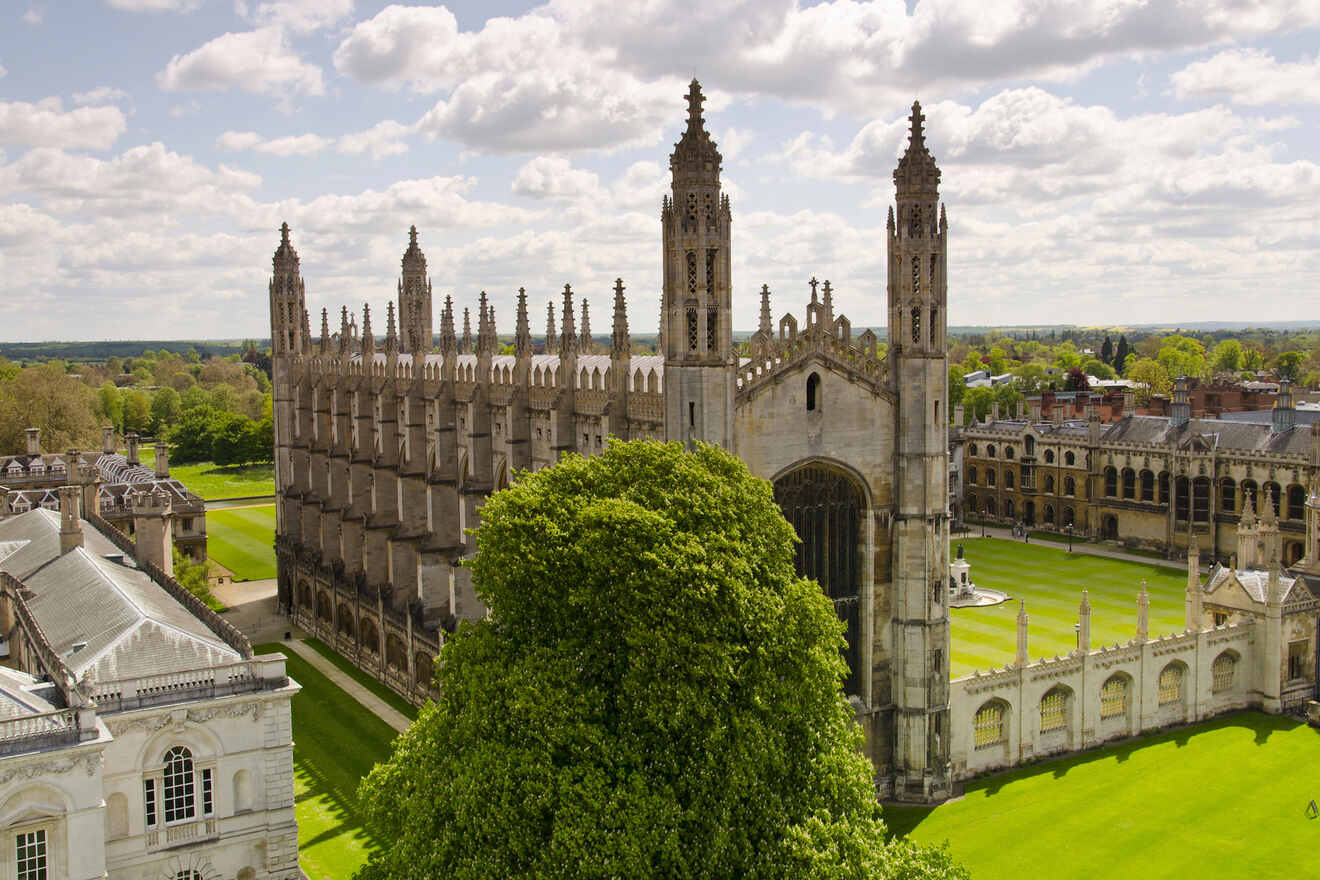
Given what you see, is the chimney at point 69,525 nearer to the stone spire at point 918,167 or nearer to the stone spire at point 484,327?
the stone spire at point 484,327

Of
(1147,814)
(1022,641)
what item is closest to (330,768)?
(1022,641)

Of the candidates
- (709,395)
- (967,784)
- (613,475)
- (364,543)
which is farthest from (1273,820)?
(364,543)

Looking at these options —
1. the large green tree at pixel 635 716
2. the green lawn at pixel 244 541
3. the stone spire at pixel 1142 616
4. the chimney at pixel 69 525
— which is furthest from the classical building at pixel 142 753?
the green lawn at pixel 244 541

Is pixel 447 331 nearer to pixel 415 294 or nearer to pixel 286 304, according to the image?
pixel 415 294

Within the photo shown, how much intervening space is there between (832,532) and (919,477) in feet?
9.67

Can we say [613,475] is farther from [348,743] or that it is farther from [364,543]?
[364,543]

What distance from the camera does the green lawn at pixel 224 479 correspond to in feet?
338

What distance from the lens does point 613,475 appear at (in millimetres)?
22891

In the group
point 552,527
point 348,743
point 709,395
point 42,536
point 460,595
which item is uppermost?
point 709,395

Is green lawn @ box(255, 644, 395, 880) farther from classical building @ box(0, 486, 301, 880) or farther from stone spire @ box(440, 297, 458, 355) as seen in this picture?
stone spire @ box(440, 297, 458, 355)

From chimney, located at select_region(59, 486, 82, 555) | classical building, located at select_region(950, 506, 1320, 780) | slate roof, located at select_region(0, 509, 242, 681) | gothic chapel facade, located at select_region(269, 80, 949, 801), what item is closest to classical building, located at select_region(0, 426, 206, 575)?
chimney, located at select_region(59, 486, 82, 555)

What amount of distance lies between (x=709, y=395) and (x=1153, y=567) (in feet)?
152

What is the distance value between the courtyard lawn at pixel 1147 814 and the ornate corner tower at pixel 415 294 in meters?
32.9

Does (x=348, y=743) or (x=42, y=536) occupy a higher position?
(x=42, y=536)
